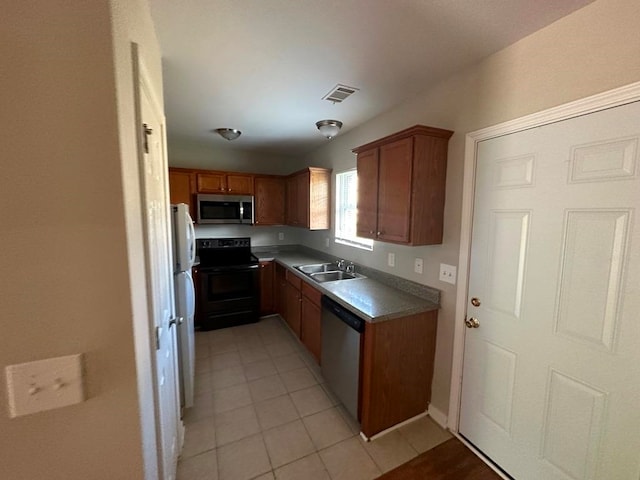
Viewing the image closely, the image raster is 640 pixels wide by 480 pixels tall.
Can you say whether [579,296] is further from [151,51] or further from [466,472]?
[151,51]

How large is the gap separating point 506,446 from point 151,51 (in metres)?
2.92

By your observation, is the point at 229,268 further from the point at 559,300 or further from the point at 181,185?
the point at 559,300

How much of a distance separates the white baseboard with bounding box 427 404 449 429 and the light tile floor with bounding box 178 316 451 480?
1.5 inches

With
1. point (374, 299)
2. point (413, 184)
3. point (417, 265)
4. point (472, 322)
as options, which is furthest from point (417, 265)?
point (413, 184)

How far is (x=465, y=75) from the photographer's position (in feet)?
5.67

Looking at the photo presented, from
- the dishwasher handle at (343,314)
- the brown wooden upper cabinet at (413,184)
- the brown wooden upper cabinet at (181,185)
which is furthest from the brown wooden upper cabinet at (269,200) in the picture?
the brown wooden upper cabinet at (413,184)

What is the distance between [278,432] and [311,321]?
1.02m

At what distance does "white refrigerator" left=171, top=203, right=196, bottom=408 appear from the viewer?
190 cm

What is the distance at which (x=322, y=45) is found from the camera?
1.48m

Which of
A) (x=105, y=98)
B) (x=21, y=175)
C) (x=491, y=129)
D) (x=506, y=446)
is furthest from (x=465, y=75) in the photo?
(x=506, y=446)

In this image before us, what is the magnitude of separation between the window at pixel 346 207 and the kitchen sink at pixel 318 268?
1.09ft

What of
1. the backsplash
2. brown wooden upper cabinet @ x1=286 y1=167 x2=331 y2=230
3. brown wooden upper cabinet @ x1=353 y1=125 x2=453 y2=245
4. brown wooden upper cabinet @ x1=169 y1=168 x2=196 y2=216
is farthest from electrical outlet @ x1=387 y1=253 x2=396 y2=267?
brown wooden upper cabinet @ x1=169 y1=168 x2=196 y2=216

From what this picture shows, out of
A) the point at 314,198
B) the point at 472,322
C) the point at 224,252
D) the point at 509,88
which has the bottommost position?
the point at 472,322

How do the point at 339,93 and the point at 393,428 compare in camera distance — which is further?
→ the point at 339,93
